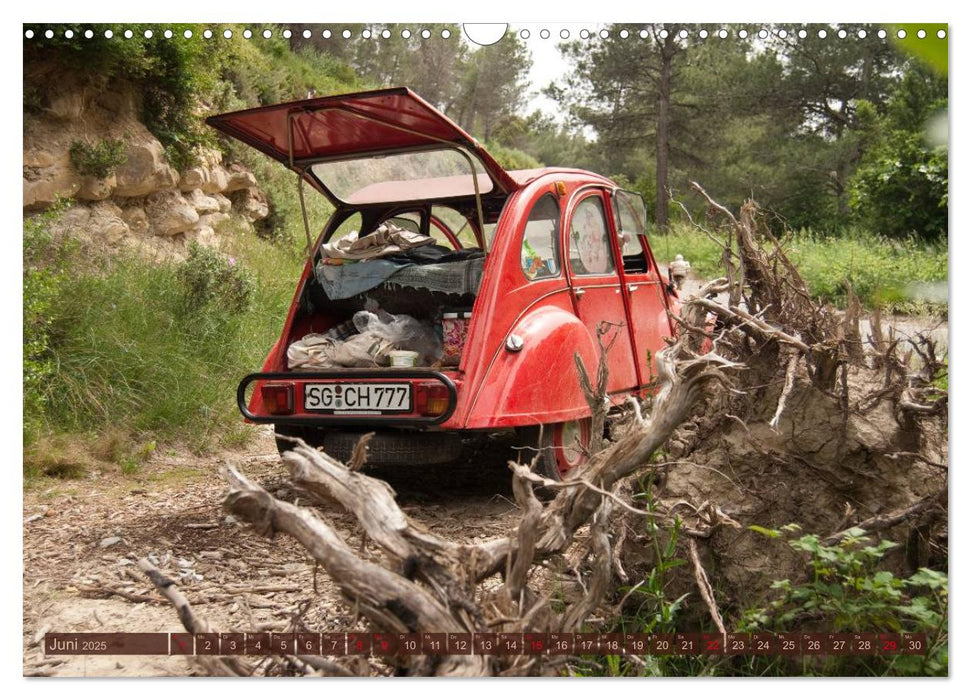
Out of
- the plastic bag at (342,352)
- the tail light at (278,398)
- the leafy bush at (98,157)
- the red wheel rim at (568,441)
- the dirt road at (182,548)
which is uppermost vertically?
the leafy bush at (98,157)

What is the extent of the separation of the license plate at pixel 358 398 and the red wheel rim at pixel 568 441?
33.6 inches

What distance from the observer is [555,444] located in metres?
4.53

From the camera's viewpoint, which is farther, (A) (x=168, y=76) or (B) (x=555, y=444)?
(A) (x=168, y=76)

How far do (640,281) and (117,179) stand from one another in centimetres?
477

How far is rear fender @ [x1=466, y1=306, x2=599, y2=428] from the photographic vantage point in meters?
4.12

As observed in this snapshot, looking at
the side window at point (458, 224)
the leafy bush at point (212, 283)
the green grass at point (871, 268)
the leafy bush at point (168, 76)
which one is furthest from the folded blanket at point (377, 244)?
the leafy bush at point (212, 283)

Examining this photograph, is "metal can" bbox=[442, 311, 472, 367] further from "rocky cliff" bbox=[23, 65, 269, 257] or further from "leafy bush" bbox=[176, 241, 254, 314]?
"leafy bush" bbox=[176, 241, 254, 314]

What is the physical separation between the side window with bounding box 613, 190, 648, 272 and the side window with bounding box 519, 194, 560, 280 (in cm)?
81

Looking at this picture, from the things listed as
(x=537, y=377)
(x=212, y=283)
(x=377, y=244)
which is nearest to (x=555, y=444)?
(x=537, y=377)

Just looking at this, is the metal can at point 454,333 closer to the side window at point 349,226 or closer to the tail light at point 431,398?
the tail light at point 431,398

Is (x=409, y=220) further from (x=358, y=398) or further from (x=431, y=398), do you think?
(x=431, y=398)

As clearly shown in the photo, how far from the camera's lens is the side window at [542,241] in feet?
15.3

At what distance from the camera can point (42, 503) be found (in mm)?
4469

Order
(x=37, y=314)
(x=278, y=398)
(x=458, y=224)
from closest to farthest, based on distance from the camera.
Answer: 1. (x=278, y=398)
2. (x=37, y=314)
3. (x=458, y=224)
